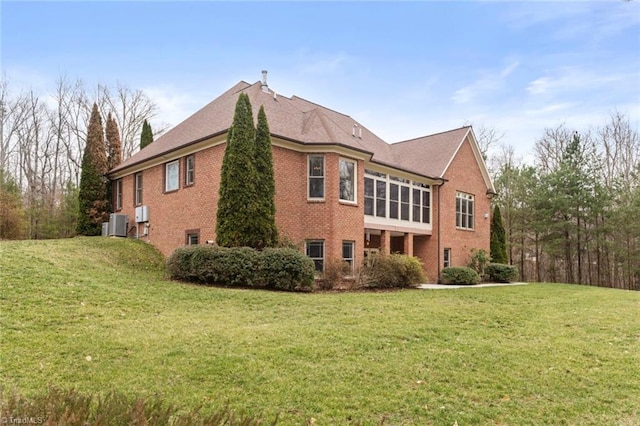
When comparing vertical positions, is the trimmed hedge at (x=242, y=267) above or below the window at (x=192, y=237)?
below

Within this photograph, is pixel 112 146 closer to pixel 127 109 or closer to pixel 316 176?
pixel 127 109

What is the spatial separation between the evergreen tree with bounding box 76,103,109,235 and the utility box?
3.83 meters

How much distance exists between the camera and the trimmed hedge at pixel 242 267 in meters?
12.0

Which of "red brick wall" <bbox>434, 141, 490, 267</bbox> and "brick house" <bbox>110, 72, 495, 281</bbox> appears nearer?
"brick house" <bbox>110, 72, 495, 281</bbox>

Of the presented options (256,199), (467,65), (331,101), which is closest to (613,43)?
(467,65)

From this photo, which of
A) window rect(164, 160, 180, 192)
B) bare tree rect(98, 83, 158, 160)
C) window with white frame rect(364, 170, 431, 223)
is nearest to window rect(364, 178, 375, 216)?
window with white frame rect(364, 170, 431, 223)

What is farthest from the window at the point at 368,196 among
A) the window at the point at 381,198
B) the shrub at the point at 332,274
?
the shrub at the point at 332,274

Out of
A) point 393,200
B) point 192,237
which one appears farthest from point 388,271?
point 192,237

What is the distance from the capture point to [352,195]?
1595 centimetres

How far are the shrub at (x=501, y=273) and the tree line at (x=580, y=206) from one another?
27.4 feet

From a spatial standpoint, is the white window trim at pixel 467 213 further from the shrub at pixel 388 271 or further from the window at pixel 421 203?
the shrub at pixel 388 271

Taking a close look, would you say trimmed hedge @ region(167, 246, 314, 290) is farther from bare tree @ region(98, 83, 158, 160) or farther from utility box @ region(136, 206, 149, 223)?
bare tree @ region(98, 83, 158, 160)

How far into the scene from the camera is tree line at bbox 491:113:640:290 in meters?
27.0

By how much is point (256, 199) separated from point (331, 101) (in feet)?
47.3
